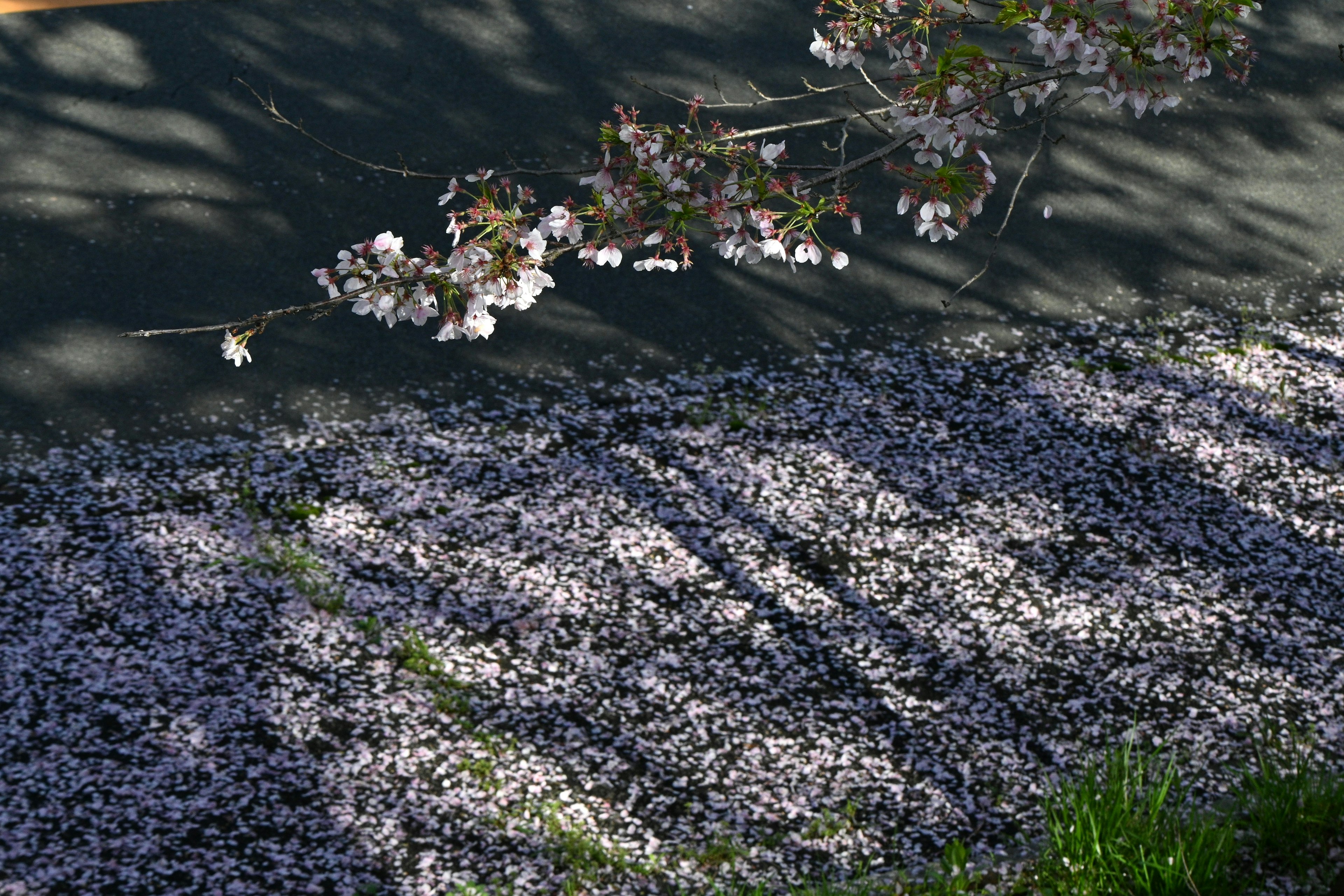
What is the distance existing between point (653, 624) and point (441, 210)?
3.40 meters

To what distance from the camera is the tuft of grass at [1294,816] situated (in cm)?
370

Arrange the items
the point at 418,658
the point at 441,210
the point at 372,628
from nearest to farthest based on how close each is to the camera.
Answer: the point at 418,658, the point at 372,628, the point at 441,210

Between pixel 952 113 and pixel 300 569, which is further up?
pixel 952 113

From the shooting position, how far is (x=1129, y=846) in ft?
11.5

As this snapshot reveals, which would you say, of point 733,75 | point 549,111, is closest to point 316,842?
point 549,111

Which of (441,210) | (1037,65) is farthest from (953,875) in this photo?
A: (441,210)

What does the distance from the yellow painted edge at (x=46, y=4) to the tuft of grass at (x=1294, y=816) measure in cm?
833

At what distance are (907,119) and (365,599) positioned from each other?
2.76 meters

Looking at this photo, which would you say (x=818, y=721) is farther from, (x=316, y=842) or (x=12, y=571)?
(x=12, y=571)

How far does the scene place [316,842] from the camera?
368 centimetres

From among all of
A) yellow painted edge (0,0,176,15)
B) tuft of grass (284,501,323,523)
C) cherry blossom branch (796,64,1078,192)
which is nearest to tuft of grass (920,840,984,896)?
cherry blossom branch (796,64,1078,192)

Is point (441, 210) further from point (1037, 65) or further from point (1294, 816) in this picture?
point (1294, 816)

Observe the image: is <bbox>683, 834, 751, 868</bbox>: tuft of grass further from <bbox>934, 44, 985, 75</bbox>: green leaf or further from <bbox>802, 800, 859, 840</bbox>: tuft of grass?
<bbox>934, 44, 985, 75</bbox>: green leaf

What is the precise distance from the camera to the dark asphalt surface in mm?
6031
